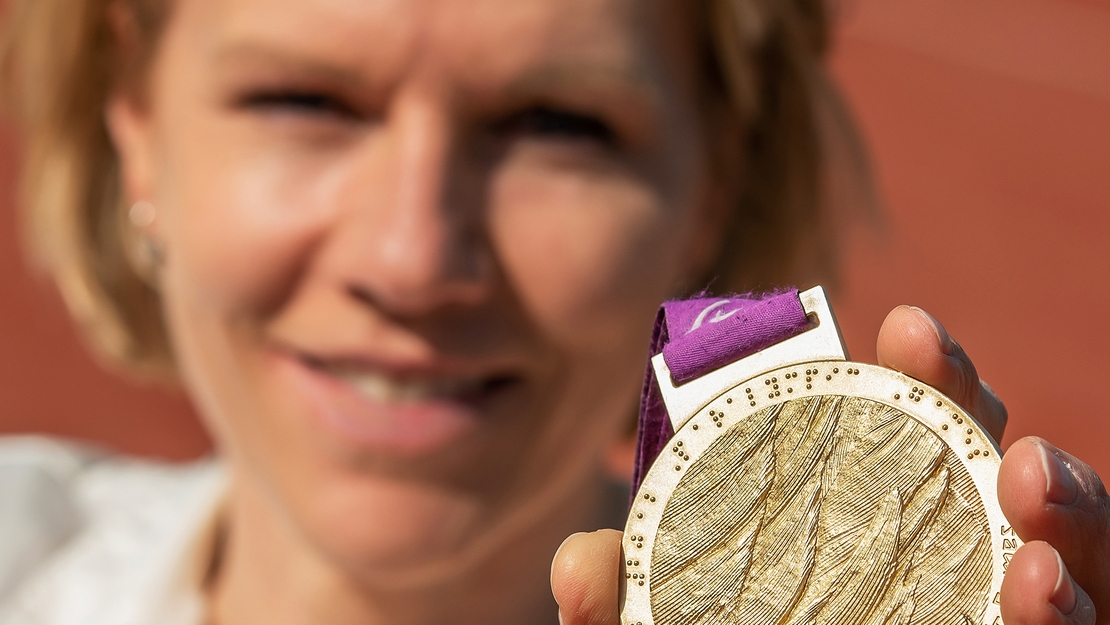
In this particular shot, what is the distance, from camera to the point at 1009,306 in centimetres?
725

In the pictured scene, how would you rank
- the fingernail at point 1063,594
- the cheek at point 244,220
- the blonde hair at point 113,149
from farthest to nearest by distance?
the blonde hair at point 113,149
the cheek at point 244,220
the fingernail at point 1063,594

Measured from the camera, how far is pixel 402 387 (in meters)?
1.68

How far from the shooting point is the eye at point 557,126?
1.67 meters

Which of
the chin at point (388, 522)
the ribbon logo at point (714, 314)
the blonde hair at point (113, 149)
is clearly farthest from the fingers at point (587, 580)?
the blonde hair at point (113, 149)

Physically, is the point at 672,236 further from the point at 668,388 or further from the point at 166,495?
the point at 166,495

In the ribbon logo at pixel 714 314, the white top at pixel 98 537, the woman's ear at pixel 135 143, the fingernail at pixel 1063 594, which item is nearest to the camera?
the fingernail at pixel 1063 594

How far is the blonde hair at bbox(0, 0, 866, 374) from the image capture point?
2004mm

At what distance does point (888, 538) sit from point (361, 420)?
978mm

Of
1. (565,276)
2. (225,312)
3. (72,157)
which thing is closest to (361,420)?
(225,312)

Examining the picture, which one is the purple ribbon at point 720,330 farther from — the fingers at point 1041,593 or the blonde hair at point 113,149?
the blonde hair at point 113,149

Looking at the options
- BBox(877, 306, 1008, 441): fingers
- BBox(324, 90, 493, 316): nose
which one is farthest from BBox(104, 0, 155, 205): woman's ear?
BBox(877, 306, 1008, 441): fingers

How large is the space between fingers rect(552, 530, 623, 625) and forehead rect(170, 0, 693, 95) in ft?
2.71

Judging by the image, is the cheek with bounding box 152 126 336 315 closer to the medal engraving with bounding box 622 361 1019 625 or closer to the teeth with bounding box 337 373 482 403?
the teeth with bounding box 337 373 482 403

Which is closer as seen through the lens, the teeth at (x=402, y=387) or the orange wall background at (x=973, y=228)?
the teeth at (x=402, y=387)
